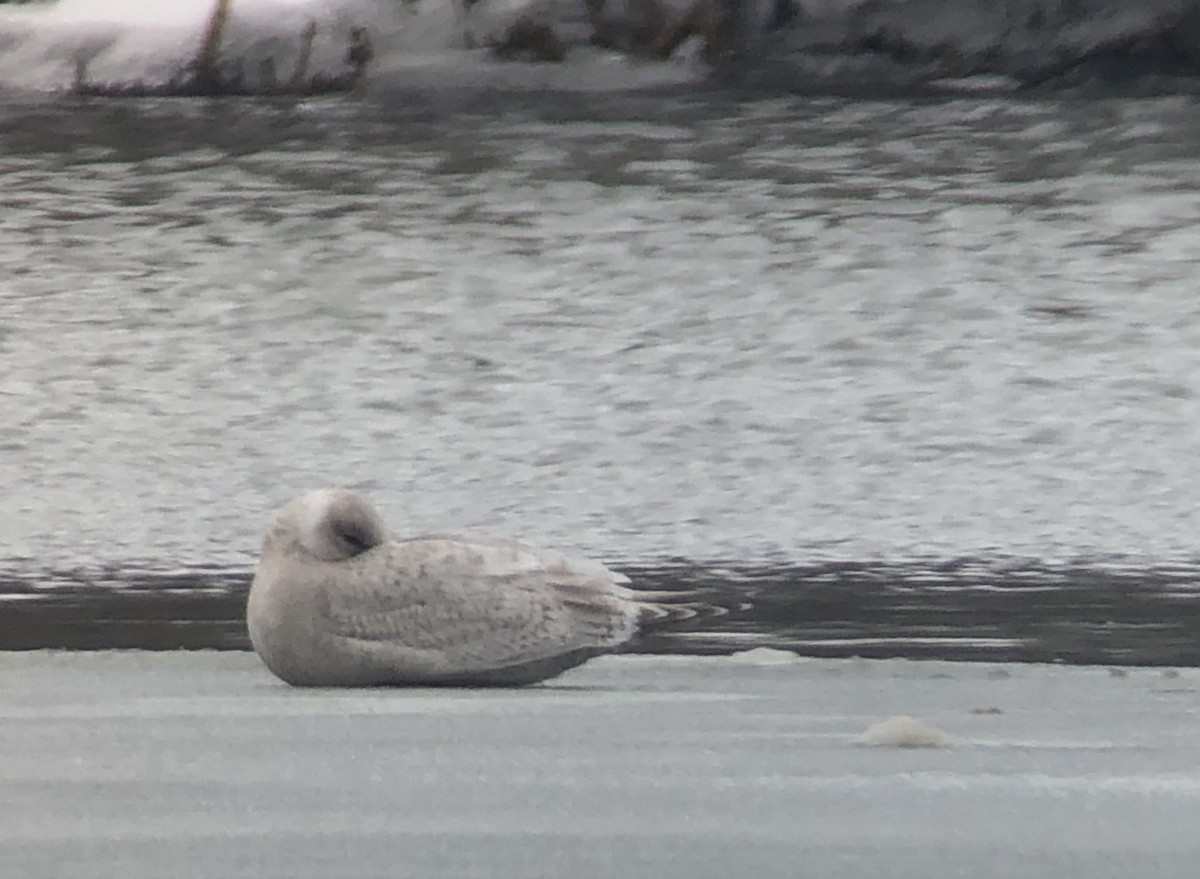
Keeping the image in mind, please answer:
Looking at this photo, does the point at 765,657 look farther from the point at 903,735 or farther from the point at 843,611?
the point at 903,735

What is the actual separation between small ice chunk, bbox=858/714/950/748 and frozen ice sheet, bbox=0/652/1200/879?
0.10 feet

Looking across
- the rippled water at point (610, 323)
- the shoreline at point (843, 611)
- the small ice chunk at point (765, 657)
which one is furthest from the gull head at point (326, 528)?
the rippled water at point (610, 323)

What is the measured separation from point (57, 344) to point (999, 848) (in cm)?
275

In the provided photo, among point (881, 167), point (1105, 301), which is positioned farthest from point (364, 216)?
point (1105, 301)

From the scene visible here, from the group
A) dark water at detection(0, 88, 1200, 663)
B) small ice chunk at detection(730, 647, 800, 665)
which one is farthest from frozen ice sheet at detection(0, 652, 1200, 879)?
dark water at detection(0, 88, 1200, 663)

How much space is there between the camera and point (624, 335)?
14.1 feet

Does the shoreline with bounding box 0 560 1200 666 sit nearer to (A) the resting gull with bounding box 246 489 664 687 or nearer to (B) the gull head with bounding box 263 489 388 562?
(A) the resting gull with bounding box 246 489 664 687

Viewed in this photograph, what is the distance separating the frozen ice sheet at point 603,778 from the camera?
198cm

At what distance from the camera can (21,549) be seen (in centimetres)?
386

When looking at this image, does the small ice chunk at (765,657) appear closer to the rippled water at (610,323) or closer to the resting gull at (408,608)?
the resting gull at (408,608)

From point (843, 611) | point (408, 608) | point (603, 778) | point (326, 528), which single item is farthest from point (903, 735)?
point (843, 611)

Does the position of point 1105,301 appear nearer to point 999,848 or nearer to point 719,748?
point 719,748

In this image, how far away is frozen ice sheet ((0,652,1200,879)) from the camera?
6.48 feet

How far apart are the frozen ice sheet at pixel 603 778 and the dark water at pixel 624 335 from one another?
884mm
